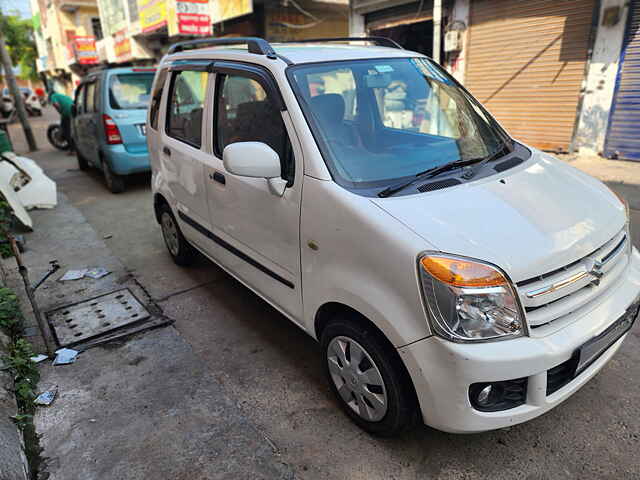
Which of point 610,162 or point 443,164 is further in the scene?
point 610,162

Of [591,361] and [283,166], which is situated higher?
[283,166]

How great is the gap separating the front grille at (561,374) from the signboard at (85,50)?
3134cm

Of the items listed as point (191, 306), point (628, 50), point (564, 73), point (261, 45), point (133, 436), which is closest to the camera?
point (133, 436)

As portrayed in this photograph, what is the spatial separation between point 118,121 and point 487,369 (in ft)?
21.9

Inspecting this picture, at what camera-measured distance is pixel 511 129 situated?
9.32 meters

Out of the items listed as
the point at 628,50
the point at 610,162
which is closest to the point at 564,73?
the point at 628,50

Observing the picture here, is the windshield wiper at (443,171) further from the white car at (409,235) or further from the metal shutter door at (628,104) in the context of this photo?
the metal shutter door at (628,104)

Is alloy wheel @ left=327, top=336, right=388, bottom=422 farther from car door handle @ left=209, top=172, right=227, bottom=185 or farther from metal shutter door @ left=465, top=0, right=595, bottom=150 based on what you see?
metal shutter door @ left=465, top=0, right=595, bottom=150

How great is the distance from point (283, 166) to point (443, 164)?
2.82 feet

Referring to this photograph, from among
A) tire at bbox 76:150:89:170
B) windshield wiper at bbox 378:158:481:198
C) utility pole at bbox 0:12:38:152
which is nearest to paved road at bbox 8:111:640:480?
windshield wiper at bbox 378:158:481:198

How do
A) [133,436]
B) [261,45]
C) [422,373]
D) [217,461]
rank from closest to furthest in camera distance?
[422,373] → [217,461] → [133,436] → [261,45]

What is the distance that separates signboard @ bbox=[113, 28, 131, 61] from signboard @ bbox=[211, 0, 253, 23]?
8160 millimetres

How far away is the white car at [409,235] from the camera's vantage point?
69.2 inches

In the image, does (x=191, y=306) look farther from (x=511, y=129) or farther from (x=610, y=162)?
(x=511, y=129)
